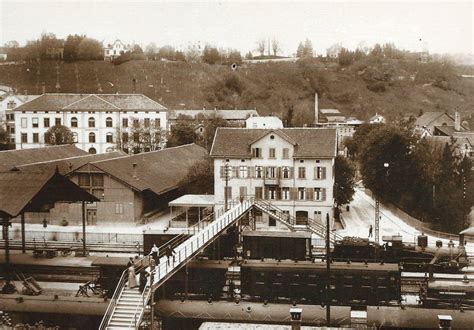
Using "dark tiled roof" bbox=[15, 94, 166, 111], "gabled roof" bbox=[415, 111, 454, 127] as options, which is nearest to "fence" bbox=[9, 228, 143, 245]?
"dark tiled roof" bbox=[15, 94, 166, 111]

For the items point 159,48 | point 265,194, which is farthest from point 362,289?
point 159,48

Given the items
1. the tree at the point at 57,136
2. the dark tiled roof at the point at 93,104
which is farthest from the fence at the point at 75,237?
the dark tiled roof at the point at 93,104

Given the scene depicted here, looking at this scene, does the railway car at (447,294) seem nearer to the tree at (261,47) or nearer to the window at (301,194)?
the window at (301,194)

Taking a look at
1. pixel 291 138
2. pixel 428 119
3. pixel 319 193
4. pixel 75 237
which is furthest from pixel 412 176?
pixel 428 119

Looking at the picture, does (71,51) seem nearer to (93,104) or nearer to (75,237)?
(93,104)

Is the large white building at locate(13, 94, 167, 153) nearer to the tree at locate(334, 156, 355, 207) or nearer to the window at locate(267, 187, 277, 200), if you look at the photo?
the tree at locate(334, 156, 355, 207)

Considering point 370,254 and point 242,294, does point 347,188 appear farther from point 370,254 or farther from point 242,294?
point 242,294

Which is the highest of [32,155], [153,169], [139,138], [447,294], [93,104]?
[93,104]
